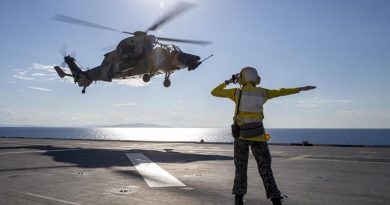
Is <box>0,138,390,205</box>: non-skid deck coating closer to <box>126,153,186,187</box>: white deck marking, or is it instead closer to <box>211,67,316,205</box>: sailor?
<box>126,153,186,187</box>: white deck marking

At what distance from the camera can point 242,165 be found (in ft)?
20.1

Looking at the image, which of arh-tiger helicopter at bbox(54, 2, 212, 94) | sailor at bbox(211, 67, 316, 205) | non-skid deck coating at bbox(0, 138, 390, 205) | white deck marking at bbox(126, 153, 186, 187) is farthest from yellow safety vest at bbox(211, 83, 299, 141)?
arh-tiger helicopter at bbox(54, 2, 212, 94)

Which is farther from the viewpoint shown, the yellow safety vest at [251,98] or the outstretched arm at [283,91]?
the outstretched arm at [283,91]

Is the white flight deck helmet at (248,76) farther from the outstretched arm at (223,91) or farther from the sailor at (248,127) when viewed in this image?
the outstretched arm at (223,91)

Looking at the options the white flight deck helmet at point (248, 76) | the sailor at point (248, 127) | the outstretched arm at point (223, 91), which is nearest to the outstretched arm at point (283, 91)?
the sailor at point (248, 127)

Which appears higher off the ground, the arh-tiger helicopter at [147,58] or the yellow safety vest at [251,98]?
the arh-tiger helicopter at [147,58]

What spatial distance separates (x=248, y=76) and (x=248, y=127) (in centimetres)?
84

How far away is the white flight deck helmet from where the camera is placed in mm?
6227

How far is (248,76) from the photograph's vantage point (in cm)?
622

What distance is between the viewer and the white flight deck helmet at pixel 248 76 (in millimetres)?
6227

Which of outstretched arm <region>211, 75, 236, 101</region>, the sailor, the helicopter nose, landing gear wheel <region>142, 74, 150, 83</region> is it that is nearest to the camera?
the sailor

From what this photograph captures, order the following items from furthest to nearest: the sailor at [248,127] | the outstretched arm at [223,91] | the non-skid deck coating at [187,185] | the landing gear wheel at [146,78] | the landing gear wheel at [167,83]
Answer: the landing gear wheel at [167,83] → the landing gear wheel at [146,78] → the non-skid deck coating at [187,185] → the outstretched arm at [223,91] → the sailor at [248,127]

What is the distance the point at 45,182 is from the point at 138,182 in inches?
87.8

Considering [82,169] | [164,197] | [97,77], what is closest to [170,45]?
[97,77]
